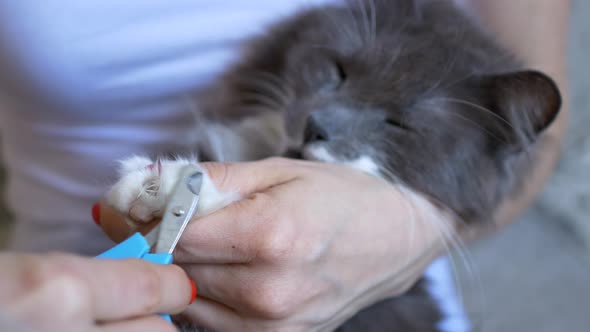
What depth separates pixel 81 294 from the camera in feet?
1.85

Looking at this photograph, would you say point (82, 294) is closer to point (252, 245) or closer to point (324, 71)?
point (252, 245)

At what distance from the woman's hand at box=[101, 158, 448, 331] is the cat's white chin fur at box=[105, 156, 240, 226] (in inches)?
1.0

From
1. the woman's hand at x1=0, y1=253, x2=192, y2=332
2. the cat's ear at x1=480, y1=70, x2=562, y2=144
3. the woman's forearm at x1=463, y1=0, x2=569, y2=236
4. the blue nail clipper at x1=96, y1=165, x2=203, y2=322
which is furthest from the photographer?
the woman's forearm at x1=463, y1=0, x2=569, y2=236

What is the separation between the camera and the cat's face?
1218mm

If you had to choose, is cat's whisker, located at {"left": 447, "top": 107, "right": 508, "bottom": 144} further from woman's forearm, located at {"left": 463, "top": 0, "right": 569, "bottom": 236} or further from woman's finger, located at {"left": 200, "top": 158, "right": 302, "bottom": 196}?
woman's finger, located at {"left": 200, "top": 158, "right": 302, "bottom": 196}

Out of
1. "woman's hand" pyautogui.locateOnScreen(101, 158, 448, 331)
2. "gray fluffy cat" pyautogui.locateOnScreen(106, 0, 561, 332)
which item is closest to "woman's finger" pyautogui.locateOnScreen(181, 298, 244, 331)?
"woman's hand" pyautogui.locateOnScreen(101, 158, 448, 331)

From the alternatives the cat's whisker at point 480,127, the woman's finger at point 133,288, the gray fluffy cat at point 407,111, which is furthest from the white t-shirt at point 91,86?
the woman's finger at point 133,288

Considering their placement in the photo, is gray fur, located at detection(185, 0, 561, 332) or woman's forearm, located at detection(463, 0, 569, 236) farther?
woman's forearm, located at detection(463, 0, 569, 236)

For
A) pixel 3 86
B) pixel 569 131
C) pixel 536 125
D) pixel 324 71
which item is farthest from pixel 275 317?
pixel 569 131

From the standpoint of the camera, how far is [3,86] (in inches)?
53.1

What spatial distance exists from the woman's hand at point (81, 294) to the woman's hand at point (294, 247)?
19cm

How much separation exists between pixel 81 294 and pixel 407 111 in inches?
35.2

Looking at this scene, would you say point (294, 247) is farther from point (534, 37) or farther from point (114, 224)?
point (534, 37)

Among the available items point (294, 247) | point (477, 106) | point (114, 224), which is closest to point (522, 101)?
point (477, 106)
